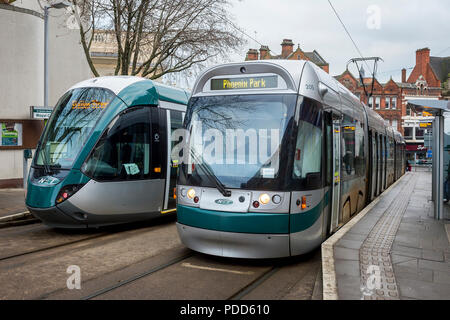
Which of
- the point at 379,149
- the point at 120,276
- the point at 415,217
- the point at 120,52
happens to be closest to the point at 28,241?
the point at 120,276

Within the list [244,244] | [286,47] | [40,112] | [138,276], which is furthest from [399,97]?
[138,276]

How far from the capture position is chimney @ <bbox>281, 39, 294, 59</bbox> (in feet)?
188

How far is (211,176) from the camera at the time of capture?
254 inches

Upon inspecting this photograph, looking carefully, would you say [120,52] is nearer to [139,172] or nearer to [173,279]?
[139,172]

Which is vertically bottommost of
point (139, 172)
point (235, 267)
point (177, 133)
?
point (235, 267)

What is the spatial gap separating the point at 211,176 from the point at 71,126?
3.58 meters

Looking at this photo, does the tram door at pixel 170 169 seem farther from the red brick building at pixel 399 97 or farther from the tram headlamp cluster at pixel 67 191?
the red brick building at pixel 399 97

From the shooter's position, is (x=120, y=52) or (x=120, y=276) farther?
(x=120, y=52)

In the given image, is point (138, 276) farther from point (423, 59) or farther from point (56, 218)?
point (423, 59)

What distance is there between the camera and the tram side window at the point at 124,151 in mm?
8273

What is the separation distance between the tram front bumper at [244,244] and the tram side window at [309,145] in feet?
3.09

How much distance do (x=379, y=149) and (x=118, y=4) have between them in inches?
420
